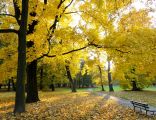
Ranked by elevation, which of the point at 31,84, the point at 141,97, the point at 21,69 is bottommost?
the point at 141,97

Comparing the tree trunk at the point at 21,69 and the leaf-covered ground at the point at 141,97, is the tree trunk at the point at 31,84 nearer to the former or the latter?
the tree trunk at the point at 21,69

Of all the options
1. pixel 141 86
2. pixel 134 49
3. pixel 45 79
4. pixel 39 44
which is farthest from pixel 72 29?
pixel 45 79

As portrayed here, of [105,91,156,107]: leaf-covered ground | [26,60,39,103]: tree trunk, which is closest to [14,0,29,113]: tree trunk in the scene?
[26,60,39,103]: tree trunk

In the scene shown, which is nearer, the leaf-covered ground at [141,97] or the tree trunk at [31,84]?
the tree trunk at [31,84]

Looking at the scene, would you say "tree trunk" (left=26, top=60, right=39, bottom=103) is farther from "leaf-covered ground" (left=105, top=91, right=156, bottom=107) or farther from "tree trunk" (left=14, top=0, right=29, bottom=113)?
"leaf-covered ground" (left=105, top=91, right=156, bottom=107)

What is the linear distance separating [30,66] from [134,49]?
8.49 meters

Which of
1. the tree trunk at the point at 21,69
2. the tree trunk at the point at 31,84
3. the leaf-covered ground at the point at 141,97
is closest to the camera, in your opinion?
the tree trunk at the point at 21,69

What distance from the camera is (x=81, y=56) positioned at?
2483cm

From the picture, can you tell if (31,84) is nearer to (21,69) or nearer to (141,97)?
(21,69)

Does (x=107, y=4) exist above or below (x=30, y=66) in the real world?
above

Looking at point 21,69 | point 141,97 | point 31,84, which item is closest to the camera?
point 21,69

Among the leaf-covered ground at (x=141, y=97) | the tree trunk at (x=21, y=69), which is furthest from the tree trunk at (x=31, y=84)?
the leaf-covered ground at (x=141, y=97)

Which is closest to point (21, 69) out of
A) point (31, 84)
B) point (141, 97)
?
point (31, 84)

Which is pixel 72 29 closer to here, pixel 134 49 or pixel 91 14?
Answer: pixel 91 14
